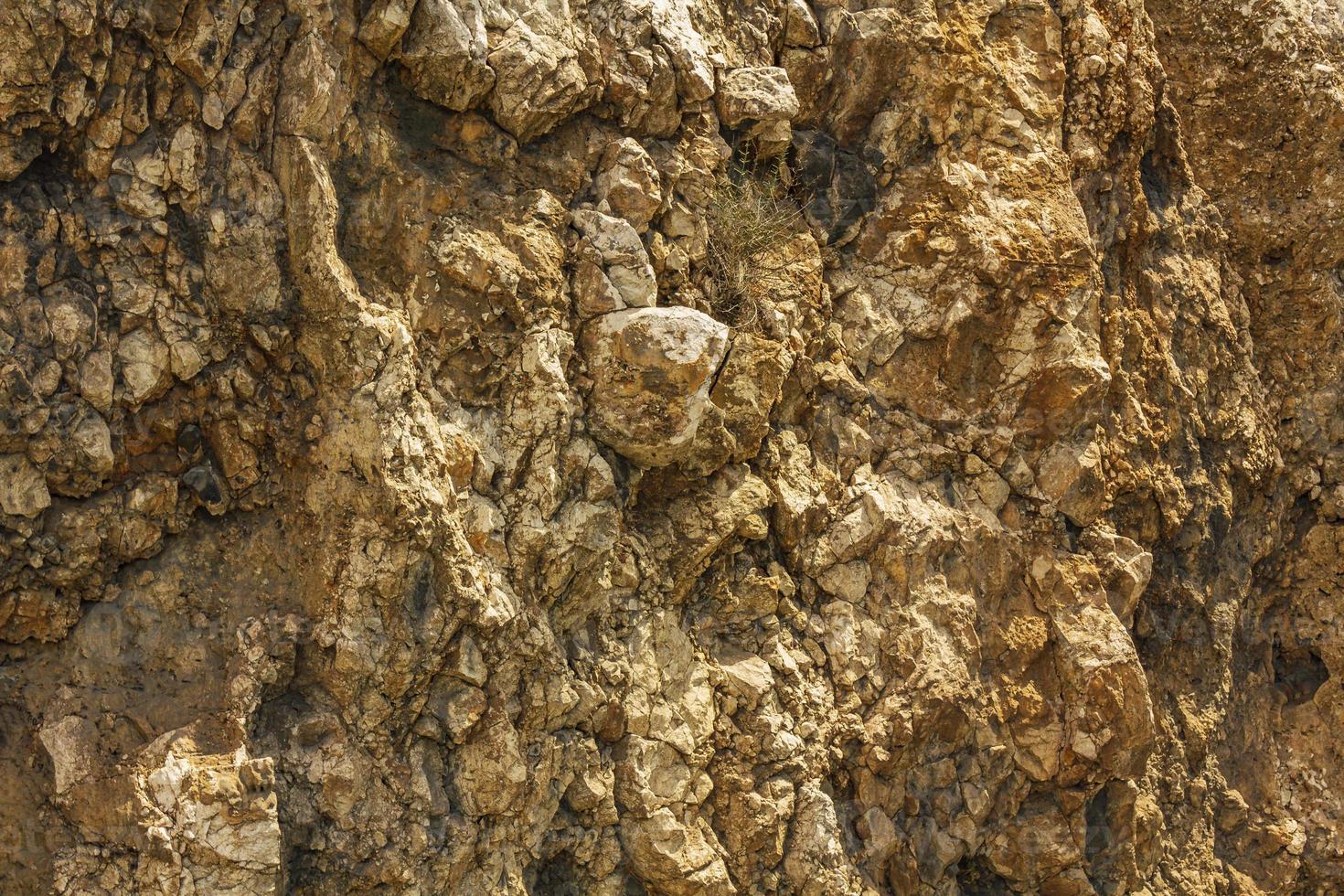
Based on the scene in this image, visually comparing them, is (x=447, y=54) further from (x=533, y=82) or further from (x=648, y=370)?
(x=648, y=370)

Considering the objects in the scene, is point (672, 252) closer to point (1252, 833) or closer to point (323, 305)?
point (323, 305)

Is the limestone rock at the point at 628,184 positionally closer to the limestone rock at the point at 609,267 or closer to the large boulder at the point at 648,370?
the limestone rock at the point at 609,267

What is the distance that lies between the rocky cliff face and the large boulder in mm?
18

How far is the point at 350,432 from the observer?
432 cm

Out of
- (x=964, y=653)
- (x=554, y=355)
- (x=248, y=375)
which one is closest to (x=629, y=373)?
(x=554, y=355)

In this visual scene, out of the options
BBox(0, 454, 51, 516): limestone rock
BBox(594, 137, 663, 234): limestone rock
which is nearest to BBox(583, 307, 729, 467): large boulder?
BBox(594, 137, 663, 234): limestone rock

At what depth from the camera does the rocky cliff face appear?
4.16 m

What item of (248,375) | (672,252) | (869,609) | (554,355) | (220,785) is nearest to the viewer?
(220,785)

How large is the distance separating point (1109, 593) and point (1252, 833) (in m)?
1.97

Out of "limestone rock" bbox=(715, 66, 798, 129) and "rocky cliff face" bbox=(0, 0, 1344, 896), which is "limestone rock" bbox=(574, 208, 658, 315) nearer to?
"rocky cliff face" bbox=(0, 0, 1344, 896)

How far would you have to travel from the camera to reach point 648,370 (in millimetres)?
4746

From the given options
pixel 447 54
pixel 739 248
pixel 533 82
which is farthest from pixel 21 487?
pixel 739 248

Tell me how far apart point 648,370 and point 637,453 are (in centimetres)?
35

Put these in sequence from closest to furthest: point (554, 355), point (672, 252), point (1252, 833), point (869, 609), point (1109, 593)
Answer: point (554, 355) < point (672, 252) < point (869, 609) < point (1109, 593) < point (1252, 833)
